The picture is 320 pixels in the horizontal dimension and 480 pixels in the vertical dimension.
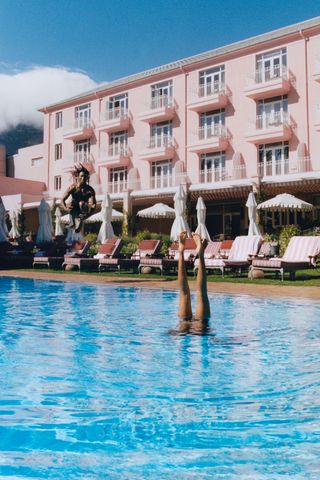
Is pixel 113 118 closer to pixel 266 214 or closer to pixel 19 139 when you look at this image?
pixel 266 214

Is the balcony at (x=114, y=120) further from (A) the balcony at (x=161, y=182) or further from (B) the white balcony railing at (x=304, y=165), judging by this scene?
(B) the white balcony railing at (x=304, y=165)

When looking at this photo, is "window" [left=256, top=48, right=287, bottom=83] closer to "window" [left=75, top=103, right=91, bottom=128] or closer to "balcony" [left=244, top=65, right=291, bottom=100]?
"balcony" [left=244, top=65, right=291, bottom=100]

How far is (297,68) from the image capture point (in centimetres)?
2991

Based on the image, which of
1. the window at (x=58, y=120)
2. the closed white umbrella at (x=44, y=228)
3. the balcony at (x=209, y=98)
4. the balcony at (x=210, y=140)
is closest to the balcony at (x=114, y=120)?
the window at (x=58, y=120)

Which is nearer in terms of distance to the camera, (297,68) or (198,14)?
(198,14)

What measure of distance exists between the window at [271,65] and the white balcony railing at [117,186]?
12.0 metres

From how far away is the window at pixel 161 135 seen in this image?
35531 mm

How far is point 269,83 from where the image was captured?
30.4 meters

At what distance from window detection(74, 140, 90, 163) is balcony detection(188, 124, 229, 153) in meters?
10.00

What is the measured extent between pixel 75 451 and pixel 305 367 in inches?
106

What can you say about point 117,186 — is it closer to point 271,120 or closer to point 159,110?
point 159,110

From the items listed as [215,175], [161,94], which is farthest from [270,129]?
[161,94]

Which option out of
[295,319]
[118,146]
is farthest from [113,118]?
[295,319]

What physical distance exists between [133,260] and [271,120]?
731 inches
